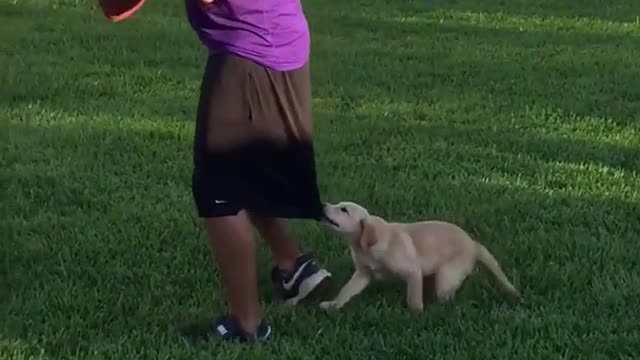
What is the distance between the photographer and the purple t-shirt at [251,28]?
12.3ft

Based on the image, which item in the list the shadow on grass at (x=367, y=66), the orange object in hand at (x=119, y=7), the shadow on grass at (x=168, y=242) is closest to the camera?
the orange object in hand at (x=119, y=7)

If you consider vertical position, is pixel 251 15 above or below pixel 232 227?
above

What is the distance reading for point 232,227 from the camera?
384 centimetres

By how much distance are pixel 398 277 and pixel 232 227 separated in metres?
0.63

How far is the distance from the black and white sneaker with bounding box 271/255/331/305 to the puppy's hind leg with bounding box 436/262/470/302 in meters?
0.38

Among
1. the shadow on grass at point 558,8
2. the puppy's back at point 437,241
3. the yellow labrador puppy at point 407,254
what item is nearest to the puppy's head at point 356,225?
the yellow labrador puppy at point 407,254

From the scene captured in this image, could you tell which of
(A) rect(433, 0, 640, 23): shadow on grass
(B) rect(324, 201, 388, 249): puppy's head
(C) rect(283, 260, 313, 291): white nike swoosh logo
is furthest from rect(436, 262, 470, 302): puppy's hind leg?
(A) rect(433, 0, 640, 23): shadow on grass

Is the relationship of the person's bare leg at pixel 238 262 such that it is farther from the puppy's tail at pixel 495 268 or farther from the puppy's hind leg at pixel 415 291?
the puppy's tail at pixel 495 268

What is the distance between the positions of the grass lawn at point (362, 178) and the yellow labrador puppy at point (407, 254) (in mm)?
67

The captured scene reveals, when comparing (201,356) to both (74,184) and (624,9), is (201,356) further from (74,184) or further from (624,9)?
(624,9)

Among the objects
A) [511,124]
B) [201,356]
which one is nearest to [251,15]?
[201,356]

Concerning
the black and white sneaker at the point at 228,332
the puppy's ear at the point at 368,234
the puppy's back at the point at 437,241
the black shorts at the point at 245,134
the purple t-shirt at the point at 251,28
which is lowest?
the black and white sneaker at the point at 228,332

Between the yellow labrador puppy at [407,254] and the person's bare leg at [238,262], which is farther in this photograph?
the yellow labrador puppy at [407,254]

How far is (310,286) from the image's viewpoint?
429 cm
